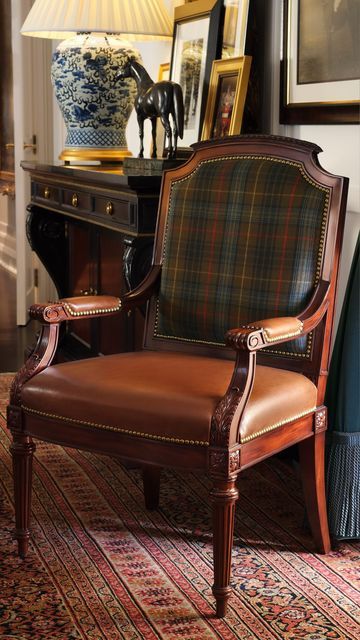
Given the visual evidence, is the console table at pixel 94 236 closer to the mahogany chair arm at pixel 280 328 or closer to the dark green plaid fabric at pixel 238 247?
the dark green plaid fabric at pixel 238 247

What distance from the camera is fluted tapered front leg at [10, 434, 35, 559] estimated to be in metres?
2.64

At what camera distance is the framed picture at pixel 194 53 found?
3580 millimetres

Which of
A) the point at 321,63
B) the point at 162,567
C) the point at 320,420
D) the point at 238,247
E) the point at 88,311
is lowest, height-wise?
the point at 162,567

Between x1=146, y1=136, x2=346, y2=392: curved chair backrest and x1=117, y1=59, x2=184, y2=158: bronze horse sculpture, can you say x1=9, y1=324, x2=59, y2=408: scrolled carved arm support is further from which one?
x1=117, y1=59, x2=184, y2=158: bronze horse sculpture

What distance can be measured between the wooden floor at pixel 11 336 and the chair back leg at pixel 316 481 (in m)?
2.58

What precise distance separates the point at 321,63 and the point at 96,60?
48.0 inches

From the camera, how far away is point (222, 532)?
2273mm

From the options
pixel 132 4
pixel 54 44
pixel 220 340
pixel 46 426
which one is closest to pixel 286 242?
pixel 220 340

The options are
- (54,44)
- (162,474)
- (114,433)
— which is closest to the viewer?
(114,433)

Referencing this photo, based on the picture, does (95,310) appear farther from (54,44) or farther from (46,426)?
(54,44)

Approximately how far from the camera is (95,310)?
2.78 metres

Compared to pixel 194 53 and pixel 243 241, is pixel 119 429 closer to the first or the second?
pixel 243 241

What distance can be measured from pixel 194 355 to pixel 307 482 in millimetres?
501

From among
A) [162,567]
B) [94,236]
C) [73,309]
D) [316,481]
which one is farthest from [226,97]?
[162,567]
